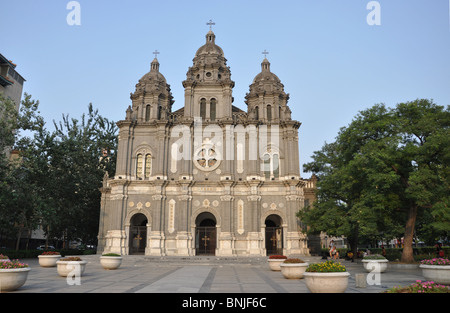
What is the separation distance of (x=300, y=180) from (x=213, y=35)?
21.0 metres

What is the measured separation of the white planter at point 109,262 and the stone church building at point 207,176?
1162 cm

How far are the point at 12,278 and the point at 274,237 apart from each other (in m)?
27.8

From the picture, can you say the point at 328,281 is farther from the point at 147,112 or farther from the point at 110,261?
the point at 147,112

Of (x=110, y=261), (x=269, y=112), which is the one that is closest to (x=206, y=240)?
(x=110, y=261)

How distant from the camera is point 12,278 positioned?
525 inches

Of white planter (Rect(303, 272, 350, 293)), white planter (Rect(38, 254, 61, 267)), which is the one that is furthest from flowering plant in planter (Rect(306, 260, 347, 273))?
white planter (Rect(38, 254, 61, 267))

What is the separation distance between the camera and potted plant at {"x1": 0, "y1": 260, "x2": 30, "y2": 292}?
1316 cm

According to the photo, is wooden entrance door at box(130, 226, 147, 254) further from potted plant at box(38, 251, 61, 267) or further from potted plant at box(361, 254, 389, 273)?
potted plant at box(361, 254, 389, 273)

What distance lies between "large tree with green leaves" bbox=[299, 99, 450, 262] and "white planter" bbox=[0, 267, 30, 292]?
19446 millimetres

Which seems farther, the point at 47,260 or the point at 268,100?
the point at 268,100

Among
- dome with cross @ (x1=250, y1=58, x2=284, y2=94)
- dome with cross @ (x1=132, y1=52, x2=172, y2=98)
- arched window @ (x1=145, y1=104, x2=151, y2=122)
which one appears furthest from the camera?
dome with cross @ (x1=132, y1=52, x2=172, y2=98)

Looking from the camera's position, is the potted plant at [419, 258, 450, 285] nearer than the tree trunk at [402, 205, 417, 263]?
Yes

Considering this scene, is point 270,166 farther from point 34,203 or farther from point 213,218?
point 34,203

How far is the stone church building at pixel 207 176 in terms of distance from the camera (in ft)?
117
